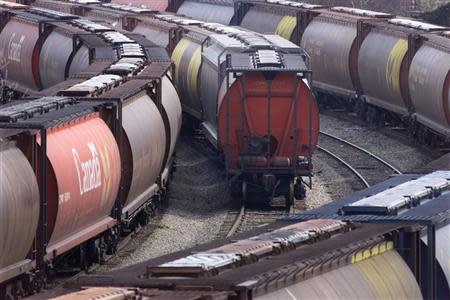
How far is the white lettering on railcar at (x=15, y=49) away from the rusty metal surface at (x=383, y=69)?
11583 millimetres

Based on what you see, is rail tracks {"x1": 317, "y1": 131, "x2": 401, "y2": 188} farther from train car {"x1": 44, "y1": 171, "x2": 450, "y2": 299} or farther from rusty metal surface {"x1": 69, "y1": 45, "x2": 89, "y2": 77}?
train car {"x1": 44, "y1": 171, "x2": 450, "y2": 299}

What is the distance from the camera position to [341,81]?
49938mm

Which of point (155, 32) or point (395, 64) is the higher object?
point (395, 64)

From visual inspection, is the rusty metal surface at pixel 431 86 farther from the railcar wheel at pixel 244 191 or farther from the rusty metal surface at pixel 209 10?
the rusty metal surface at pixel 209 10

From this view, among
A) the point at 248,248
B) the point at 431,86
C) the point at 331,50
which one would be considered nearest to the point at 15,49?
the point at 331,50

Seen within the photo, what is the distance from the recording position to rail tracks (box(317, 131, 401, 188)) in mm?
34375

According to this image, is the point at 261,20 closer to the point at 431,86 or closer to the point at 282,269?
the point at 431,86

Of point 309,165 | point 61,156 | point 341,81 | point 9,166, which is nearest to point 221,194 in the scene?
point 309,165

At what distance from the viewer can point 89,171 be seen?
22141 mm

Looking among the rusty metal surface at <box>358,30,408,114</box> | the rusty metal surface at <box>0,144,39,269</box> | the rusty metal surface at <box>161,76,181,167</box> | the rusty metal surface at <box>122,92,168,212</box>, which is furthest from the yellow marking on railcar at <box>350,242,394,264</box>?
the rusty metal surface at <box>358,30,408,114</box>

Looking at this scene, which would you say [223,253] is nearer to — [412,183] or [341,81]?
[412,183]

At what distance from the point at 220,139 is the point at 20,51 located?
56.6ft

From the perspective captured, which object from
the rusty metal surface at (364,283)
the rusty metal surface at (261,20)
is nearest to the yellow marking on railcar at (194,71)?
the rusty metal surface at (261,20)

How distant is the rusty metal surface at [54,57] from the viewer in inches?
1618
